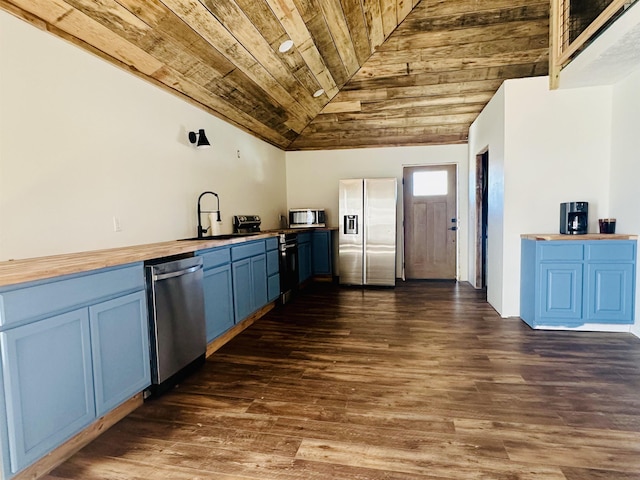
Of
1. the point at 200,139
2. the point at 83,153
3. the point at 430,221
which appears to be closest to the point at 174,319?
the point at 83,153

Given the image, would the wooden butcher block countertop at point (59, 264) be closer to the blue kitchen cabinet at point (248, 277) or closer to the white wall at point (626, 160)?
the blue kitchen cabinet at point (248, 277)

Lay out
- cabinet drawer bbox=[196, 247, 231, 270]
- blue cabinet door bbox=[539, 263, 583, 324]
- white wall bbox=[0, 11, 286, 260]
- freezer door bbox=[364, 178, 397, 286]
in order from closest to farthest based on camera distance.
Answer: white wall bbox=[0, 11, 286, 260] → cabinet drawer bbox=[196, 247, 231, 270] → blue cabinet door bbox=[539, 263, 583, 324] → freezer door bbox=[364, 178, 397, 286]

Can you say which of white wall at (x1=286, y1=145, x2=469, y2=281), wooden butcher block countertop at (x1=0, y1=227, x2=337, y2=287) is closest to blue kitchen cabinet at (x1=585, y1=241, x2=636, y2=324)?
white wall at (x1=286, y1=145, x2=469, y2=281)

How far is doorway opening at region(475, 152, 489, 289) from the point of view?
5266 mm

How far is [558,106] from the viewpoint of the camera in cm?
364

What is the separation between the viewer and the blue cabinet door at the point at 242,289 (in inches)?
135

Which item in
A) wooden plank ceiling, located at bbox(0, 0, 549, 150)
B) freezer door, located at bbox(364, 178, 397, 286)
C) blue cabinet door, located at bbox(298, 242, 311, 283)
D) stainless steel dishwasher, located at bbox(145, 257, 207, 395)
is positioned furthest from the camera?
freezer door, located at bbox(364, 178, 397, 286)

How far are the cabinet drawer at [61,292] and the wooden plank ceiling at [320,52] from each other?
61.6 inches

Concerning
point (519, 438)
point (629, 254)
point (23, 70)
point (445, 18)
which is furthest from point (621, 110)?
point (23, 70)

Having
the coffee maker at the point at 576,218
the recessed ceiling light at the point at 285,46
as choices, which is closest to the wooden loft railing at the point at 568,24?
the coffee maker at the point at 576,218

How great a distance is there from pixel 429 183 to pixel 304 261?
259 centimetres

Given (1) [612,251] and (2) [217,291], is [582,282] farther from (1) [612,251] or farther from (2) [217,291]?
(2) [217,291]

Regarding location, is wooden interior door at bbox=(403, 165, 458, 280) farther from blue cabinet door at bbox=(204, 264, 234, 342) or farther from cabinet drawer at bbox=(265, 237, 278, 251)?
blue cabinet door at bbox=(204, 264, 234, 342)

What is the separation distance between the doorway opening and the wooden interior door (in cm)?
61
